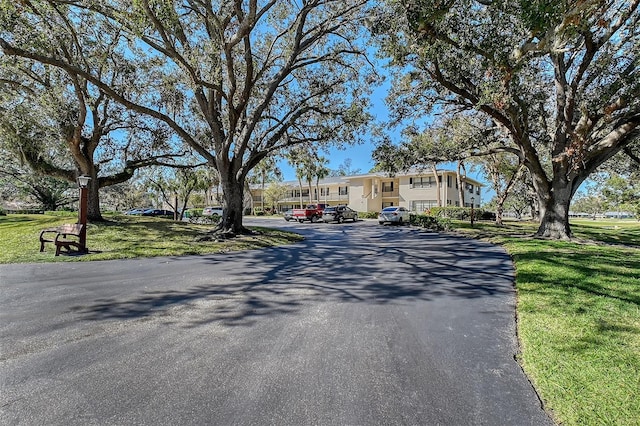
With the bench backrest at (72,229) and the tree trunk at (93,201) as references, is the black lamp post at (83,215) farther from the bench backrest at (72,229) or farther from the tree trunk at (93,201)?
the tree trunk at (93,201)

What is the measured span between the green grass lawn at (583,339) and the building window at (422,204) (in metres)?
31.9

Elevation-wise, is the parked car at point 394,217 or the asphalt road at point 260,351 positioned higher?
the parked car at point 394,217

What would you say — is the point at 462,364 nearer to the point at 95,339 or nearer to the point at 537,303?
the point at 537,303

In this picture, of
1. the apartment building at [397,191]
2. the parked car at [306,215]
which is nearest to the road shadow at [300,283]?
the parked car at [306,215]

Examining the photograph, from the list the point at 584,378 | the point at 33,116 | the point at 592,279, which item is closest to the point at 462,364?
the point at 584,378

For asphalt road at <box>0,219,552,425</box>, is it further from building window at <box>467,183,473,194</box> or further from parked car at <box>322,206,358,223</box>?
building window at <box>467,183,473,194</box>

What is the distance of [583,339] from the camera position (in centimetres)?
376

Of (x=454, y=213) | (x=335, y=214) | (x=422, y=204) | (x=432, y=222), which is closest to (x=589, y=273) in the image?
(x=432, y=222)

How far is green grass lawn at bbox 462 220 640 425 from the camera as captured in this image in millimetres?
2641

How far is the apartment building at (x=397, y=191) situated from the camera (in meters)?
38.5

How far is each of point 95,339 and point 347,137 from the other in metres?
14.2

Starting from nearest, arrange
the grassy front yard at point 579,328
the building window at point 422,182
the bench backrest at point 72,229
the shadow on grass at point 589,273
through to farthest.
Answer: the grassy front yard at point 579,328 → the shadow on grass at point 589,273 → the bench backrest at point 72,229 → the building window at point 422,182

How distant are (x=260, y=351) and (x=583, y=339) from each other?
370 cm

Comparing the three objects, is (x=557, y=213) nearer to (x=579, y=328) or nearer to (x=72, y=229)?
(x=579, y=328)
